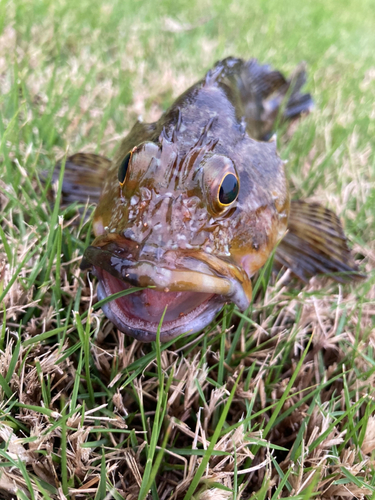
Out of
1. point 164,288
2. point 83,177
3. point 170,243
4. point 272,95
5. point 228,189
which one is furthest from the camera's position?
point 272,95

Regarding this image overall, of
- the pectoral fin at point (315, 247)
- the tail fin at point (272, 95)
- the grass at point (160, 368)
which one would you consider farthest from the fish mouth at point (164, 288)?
the tail fin at point (272, 95)

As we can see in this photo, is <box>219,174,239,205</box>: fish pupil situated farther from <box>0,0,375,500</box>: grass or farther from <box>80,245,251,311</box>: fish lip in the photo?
<box>0,0,375,500</box>: grass

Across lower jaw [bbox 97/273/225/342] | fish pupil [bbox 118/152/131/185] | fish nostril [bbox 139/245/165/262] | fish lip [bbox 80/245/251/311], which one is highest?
fish pupil [bbox 118/152/131/185]

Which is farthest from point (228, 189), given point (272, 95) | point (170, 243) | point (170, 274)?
point (272, 95)

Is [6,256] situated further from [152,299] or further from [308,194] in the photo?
[308,194]

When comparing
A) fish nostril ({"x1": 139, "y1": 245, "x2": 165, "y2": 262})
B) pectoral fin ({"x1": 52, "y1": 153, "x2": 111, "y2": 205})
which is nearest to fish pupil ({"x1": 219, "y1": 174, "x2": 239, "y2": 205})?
fish nostril ({"x1": 139, "y1": 245, "x2": 165, "y2": 262})

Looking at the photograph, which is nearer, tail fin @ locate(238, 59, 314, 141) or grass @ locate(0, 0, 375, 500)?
grass @ locate(0, 0, 375, 500)

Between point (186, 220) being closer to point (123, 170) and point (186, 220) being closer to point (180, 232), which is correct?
point (180, 232)

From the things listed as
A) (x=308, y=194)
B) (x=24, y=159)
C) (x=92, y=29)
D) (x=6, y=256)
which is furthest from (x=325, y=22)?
(x=6, y=256)
